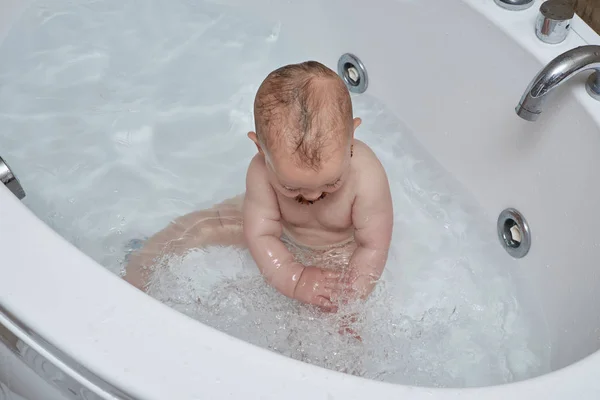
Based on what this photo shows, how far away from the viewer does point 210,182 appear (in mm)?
1378

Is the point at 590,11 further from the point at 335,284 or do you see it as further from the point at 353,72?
the point at 335,284

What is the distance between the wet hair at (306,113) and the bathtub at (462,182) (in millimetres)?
247

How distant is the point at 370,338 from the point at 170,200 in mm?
477

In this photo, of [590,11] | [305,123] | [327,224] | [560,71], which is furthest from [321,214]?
[590,11]

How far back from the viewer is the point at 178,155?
1.41 m

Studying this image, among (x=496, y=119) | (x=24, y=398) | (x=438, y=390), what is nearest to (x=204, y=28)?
(x=496, y=119)

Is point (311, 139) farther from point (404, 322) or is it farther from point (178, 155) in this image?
point (178, 155)

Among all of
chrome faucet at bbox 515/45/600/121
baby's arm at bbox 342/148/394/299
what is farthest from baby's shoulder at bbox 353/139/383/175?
chrome faucet at bbox 515/45/600/121

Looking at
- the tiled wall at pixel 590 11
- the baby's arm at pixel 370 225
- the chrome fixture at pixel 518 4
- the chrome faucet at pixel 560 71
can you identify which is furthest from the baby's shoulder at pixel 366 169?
the tiled wall at pixel 590 11

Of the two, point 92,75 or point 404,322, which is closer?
point 404,322

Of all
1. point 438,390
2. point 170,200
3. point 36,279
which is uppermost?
point 36,279

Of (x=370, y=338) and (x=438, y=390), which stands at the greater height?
(x=438, y=390)

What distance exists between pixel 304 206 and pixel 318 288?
0.12 meters

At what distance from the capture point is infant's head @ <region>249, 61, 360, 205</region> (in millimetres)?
865
